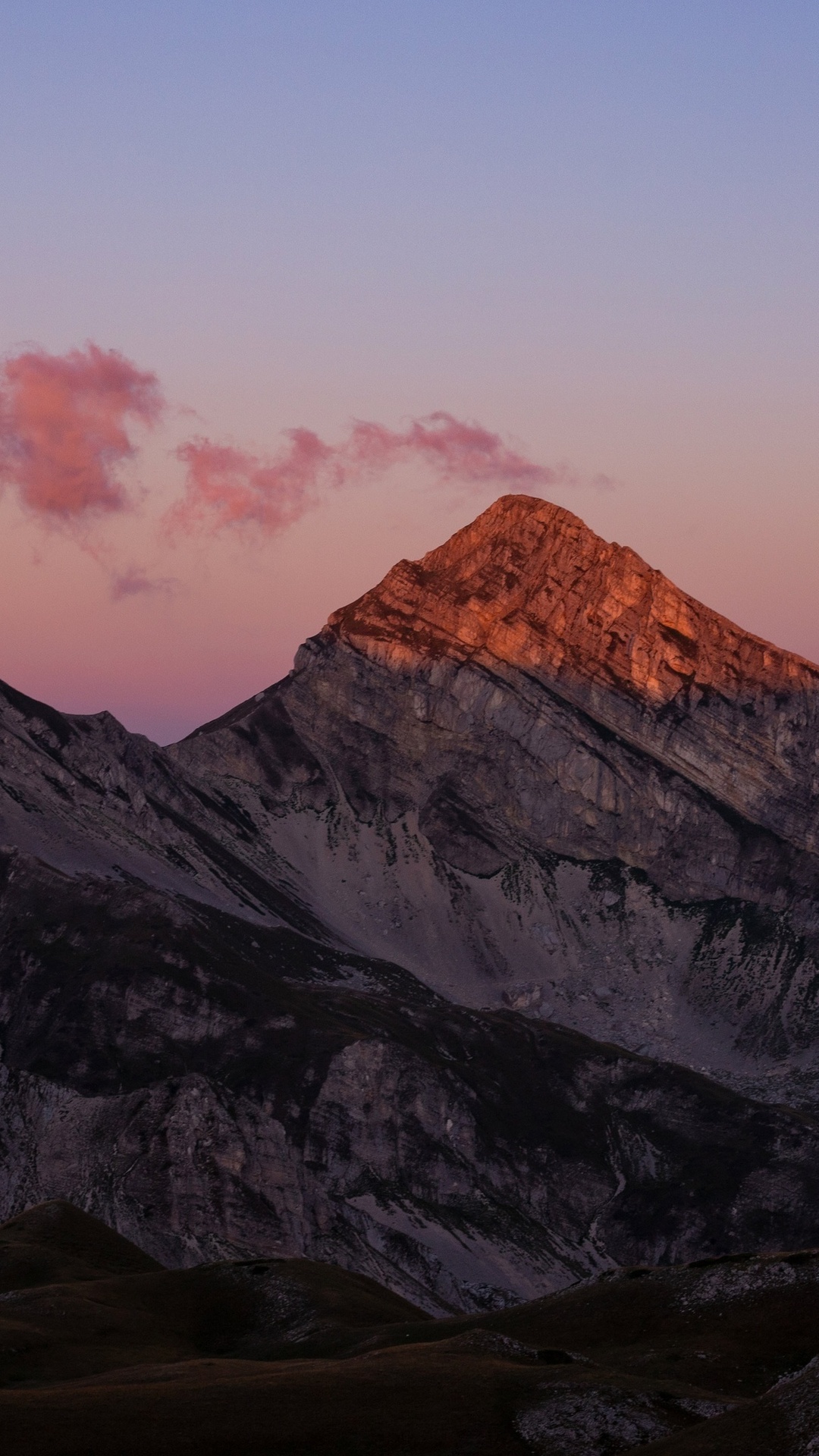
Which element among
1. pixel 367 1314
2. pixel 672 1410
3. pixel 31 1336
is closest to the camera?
pixel 672 1410

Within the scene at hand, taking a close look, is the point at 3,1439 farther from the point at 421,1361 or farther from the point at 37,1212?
the point at 37,1212

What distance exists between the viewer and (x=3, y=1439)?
76.8 meters

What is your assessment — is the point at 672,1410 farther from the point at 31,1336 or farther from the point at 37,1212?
the point at 37,1212

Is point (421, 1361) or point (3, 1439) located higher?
point (421, 1361)

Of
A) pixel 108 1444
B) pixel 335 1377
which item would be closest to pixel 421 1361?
pixel 335 1377

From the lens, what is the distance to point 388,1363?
89500 millimetres

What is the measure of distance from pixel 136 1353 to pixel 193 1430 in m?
27.9

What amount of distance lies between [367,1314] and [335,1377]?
35.9 meters

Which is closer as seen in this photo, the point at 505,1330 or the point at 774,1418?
the point at 774,1418

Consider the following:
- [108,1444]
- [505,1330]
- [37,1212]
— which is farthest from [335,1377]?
[37,1212]

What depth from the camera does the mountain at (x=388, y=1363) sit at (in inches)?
3088

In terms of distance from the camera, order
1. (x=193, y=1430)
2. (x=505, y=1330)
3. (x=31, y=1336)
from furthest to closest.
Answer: (x=505, y=1330) < (x=31, y=1336) < (x=193, y=1430)

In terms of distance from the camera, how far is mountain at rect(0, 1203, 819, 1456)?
78.4 m

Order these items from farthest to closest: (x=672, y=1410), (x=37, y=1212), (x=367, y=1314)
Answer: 1. (x=37, y=1212)
2. (x=367, y=1314)
3. (x=672, y=1410)
